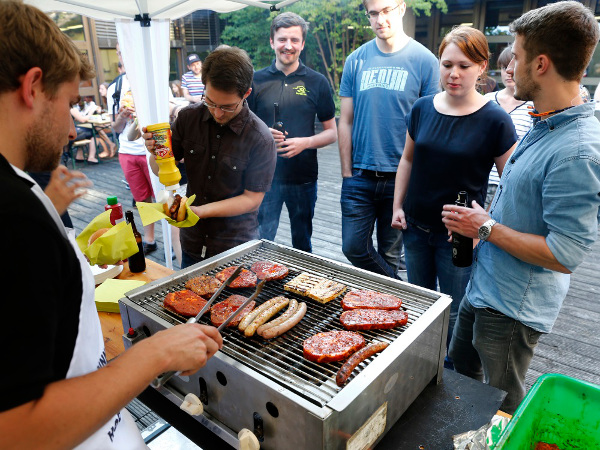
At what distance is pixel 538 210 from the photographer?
73.5 inches

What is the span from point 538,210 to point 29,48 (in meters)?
1.94

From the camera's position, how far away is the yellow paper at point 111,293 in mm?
2207

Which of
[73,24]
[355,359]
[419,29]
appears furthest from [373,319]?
[73,24]

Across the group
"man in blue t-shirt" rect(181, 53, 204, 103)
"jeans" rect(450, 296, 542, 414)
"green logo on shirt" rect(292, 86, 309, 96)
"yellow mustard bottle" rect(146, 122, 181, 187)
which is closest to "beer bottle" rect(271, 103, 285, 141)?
"green logo on shirt" rect(292, 86, 309, 96)

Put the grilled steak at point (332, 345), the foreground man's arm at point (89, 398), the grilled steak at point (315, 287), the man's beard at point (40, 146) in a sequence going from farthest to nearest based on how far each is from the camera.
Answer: the grilled steak at point (315, 287) → the grilled steak at point (332, 345) → the man's beard at point (40, 146) → the foreground man's arm at point (89, 398)

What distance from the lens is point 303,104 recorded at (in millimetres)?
3934

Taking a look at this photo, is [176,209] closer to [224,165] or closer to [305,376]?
[224,165]

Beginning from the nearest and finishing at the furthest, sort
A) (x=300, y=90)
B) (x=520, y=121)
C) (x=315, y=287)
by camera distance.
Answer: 1. (x=315, y=287)
2. (x=520, y=121)
3. (x=300, y=90)

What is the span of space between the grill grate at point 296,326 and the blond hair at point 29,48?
3.13 ft

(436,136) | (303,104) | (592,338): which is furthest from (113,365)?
(592,338)

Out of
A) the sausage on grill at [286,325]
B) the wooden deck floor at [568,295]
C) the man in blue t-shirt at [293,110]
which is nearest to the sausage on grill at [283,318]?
the sausage on grill at [286,325]

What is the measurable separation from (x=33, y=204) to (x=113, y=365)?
406 mm

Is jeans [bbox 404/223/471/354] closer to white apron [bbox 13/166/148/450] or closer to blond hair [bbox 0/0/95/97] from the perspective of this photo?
white apron [bbox 13/166/148/450]

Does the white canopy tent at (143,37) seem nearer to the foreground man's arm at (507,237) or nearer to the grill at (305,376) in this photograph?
the grill at (305,376)
